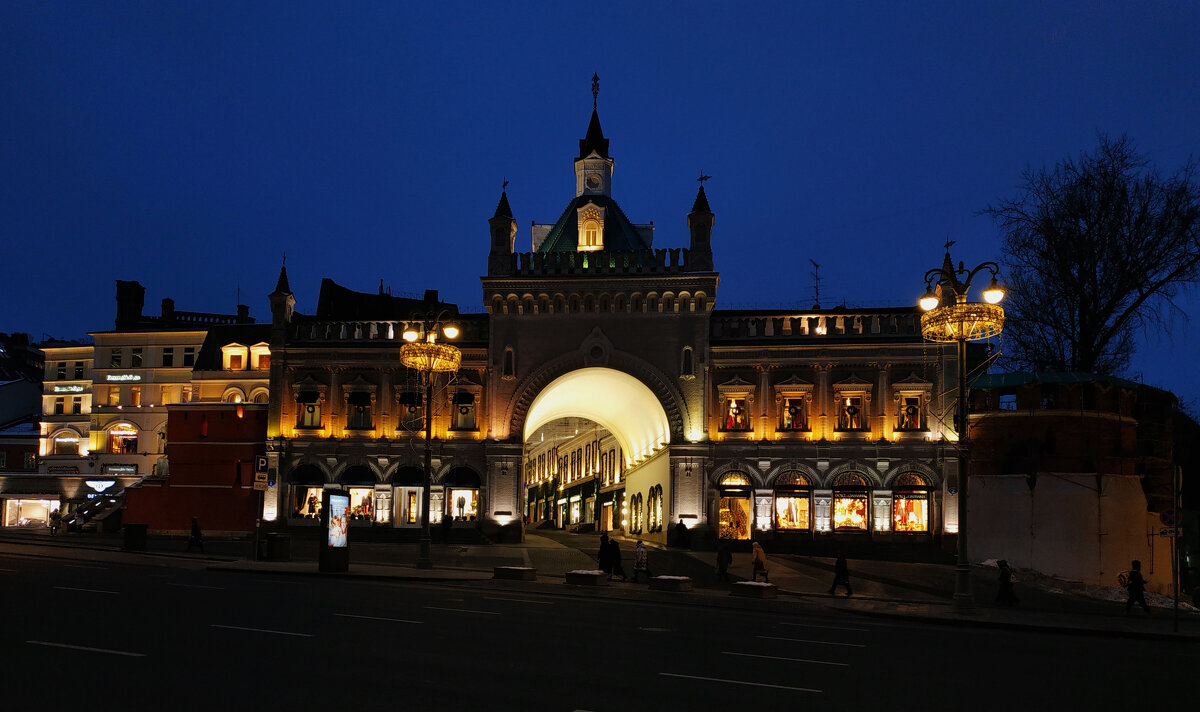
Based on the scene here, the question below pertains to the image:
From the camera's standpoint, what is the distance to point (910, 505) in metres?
48.8

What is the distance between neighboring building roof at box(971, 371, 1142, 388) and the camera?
40.9 m

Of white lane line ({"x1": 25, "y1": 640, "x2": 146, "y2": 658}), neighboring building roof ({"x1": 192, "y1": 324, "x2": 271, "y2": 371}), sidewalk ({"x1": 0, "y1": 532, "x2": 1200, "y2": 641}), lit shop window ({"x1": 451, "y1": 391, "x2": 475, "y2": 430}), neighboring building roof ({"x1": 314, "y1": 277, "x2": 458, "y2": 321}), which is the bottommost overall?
sidewalk ({"x1": 0, "y1": 532, "x2": 1200, "y2": 641})

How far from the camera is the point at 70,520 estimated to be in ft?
177

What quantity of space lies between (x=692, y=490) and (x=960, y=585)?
77.1ft

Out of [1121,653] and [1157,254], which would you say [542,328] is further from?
[1121,653]

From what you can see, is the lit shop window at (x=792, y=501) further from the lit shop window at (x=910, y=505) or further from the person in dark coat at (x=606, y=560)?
the person in dark coat at (x=606, y=560)

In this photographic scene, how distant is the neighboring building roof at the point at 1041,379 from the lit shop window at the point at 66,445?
62621 millimetres

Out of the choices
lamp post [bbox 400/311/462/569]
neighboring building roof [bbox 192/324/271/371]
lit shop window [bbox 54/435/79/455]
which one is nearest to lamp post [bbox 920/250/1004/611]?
lamp post [bbox 400/311/462/569]

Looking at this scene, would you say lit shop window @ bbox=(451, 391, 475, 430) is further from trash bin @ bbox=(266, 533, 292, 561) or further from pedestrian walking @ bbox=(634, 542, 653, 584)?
pedestrian walking @ bbox=(634, 542, 653, 584)

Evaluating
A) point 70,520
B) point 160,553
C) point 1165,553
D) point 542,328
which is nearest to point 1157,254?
point 1165,553

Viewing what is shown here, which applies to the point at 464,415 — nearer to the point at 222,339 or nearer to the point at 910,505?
the point at 910,505

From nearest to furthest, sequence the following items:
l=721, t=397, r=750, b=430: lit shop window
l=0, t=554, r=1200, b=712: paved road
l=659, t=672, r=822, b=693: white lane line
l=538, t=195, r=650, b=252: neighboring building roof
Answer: l=0, t=554, r=1200, b=712: paved road < l=659, t=672, r=822, b=693: white lane line < l=721, t=397, r=750, b=430: lit shop window < l=538, t=195, r=650, b=252: neighboring building roof

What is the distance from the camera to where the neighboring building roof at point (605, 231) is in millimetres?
55844

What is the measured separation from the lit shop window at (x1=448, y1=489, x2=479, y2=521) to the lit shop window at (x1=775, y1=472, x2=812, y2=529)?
15.3m
